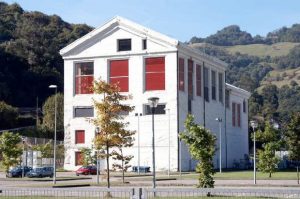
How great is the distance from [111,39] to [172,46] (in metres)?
8.61

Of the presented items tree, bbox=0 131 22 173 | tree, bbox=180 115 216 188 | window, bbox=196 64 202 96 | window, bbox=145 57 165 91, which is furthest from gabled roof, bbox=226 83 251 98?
tree, bbox=180 115 216 188

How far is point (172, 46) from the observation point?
76750 millimetres

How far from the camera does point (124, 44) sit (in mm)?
79562

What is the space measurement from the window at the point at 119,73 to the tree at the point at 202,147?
47142mm

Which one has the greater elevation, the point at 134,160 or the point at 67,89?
the point at 67,89

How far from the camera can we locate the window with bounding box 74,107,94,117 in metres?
80.6

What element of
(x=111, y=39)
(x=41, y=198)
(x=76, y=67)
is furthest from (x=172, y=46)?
(x=41, y=198)

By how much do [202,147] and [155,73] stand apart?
46.8 m

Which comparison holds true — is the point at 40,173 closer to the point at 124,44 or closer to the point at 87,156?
the point at 87,156

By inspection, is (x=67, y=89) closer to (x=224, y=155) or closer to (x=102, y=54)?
(x=102, y=54)

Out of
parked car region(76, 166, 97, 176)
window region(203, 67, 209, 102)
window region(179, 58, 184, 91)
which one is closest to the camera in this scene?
parked car region(76, 166, 97, 176)

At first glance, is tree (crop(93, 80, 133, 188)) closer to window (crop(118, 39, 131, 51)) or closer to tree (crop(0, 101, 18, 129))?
window (crop(118, 39, 131, 51))

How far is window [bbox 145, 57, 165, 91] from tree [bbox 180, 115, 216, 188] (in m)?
45.8

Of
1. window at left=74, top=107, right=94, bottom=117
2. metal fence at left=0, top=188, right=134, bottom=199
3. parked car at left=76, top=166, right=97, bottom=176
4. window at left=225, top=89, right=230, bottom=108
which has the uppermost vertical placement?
window at left=225, top=89, right=230, bottom=108
